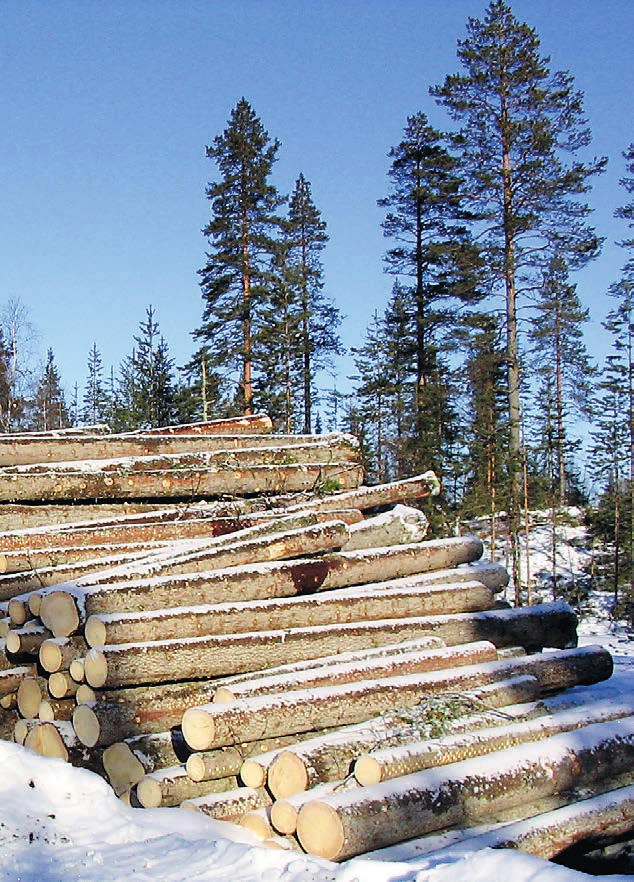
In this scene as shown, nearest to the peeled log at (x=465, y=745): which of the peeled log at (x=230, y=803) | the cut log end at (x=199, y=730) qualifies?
the peeled log at (x=230, y=803)

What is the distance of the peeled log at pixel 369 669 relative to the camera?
5891 mm

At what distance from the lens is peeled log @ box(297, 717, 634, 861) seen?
15.0 ft

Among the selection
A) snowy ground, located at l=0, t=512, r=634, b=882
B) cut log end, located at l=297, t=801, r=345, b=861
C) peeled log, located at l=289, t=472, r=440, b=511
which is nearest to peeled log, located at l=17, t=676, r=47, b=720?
snowy ground, located at l=0, t=512, r=634, b=882

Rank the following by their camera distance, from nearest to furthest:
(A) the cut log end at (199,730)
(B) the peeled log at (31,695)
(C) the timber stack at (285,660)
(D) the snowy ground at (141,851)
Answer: (D) the snowy ground at (141,851) → (C) the timber stack at (285,660) → (A) the cut log end at (199,730) → (B) the peeled log at (31,695)

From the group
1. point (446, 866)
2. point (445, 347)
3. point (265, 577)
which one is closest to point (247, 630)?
point (265, 577)

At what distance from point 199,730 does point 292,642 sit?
4.58 feet

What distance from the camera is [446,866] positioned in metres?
4.13

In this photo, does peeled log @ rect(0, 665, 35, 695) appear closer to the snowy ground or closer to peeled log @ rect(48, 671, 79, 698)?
peeled log @ rect(48, 671, 79, 698)

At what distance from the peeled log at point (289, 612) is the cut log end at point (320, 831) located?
2011mm

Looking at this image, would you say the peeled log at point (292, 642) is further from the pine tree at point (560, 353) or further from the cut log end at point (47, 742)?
the pine tree at point (560, 353)

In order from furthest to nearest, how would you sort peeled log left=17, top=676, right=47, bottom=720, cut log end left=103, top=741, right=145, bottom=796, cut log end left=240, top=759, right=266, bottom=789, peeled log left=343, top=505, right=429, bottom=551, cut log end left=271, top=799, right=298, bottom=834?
1. peeled log left=343, top=505, right=429, bottom=551
2. peeled log left=17, top=676, right=47, bottom=720
3. cut log end left=103, top=741, right=145, bottom=796
4. cut log end left=240, top=759, right=266, bottom=789
5. cut log end left=271, top=799, right=298, bottom=834

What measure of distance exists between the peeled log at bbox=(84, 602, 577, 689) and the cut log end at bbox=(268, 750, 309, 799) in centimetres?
125

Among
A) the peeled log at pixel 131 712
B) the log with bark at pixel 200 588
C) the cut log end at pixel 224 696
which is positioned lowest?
the peeled log at pixel 131 712

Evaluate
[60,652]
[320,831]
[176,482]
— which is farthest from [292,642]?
[176,482]
